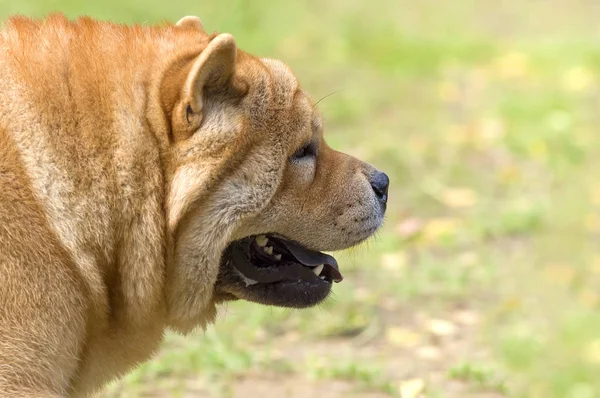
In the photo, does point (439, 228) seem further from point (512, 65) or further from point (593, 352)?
point (512, 65)

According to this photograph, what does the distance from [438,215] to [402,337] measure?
193cm

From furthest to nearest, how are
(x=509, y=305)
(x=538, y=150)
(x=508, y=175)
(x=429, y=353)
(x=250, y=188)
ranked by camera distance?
(x=538, y=150)
(x=508, y=175)
(x=509, y=305)
(x=429, y=353)
(x=250, y=188)

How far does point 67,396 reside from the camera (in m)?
3.09

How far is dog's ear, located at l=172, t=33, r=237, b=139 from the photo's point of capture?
303cm

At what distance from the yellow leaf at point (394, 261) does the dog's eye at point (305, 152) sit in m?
2.75

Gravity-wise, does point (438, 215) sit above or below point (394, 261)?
above

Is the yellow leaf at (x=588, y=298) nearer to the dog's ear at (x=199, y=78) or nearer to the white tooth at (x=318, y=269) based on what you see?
the white tooth at (x=318, y=269)


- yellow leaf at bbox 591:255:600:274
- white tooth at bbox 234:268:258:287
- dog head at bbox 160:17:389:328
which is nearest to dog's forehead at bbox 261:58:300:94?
dog head at bbox 160:17:389:328

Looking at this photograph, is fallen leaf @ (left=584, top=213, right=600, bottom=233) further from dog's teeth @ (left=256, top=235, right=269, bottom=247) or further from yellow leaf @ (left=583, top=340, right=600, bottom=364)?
dog's teeth @ (left=256, top=235, right=269, bottom=247)

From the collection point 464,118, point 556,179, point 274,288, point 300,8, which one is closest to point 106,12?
point 300,8

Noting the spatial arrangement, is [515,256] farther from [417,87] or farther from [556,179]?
[417,87]

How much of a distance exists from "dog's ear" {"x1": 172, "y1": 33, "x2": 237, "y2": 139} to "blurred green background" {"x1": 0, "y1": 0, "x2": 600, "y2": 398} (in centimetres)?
175

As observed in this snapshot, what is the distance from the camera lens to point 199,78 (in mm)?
3059

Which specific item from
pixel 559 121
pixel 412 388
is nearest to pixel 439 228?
pixel 412 388
